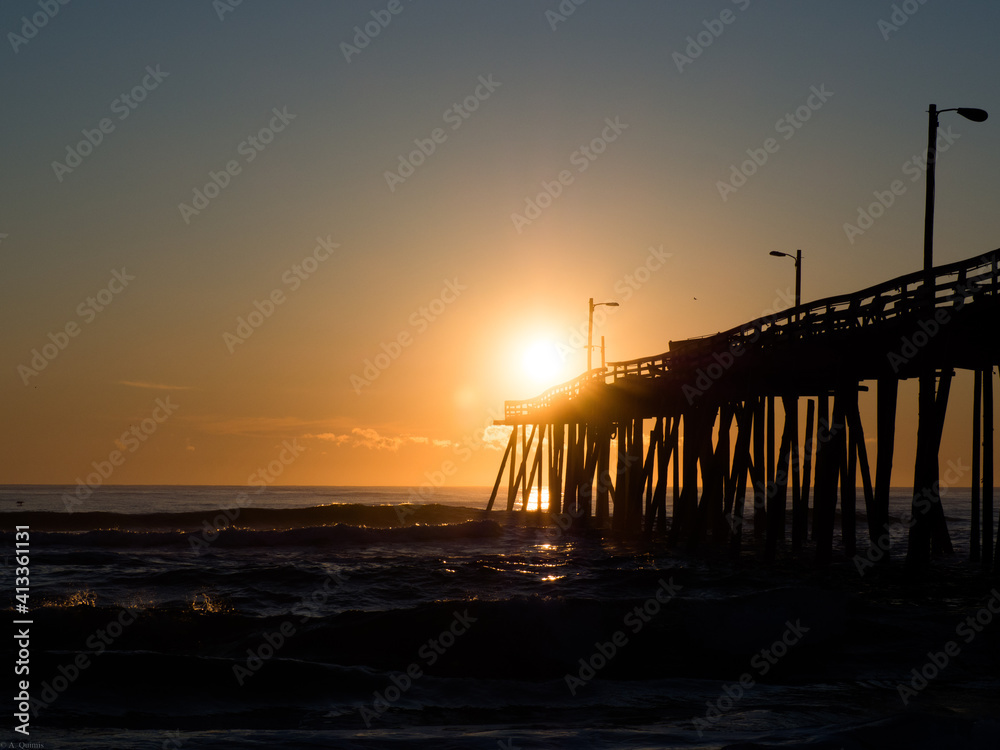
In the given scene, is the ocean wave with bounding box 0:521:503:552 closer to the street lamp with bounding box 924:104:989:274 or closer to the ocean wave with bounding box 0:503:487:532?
the ocean wave with bounding box 0:503:487:532

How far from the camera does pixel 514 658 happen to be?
13.5 meters

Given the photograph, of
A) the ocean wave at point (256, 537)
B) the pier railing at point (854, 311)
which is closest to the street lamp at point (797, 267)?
the pier railing at point (854, 311)

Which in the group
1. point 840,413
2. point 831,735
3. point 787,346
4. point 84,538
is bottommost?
point 84,538

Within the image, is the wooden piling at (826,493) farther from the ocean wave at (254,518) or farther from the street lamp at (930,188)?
the ocean wave at (254,518)

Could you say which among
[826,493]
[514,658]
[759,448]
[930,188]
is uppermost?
[930,188]

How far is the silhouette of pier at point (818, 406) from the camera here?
17094mm

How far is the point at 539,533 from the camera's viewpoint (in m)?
40.0

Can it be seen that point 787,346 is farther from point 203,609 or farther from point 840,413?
point 203,609

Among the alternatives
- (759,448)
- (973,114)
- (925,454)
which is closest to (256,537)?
(759,448)

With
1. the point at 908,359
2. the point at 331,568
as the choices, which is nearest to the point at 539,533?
the point at 331,568

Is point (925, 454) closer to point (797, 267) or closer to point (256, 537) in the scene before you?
point (797, 267)

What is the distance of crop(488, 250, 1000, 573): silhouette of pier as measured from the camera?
56.1 ft

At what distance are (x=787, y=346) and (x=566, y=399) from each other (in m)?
19.2

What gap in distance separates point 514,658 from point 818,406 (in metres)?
13.3
